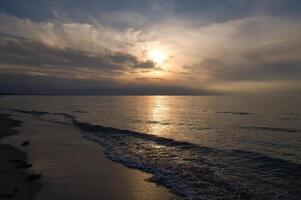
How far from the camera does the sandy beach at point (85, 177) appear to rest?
1112 centimetres

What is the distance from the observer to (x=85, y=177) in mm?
13477

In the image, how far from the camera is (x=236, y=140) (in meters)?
25.4

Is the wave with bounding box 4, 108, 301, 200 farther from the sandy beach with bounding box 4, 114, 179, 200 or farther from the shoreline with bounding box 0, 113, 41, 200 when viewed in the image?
the shoreline with bounding box 0, 113, 41, 200

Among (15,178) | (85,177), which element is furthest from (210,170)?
(15,178)

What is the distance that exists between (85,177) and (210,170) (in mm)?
6600

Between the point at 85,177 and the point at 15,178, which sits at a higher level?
the point at 15,178

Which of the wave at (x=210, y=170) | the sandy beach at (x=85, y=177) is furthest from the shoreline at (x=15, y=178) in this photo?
the wave at (x=210, y=170)

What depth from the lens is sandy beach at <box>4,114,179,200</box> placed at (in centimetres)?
1112

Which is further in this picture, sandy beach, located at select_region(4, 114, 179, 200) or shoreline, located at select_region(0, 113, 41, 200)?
sandy beach, located at select_region(4, 114, 179, 200)

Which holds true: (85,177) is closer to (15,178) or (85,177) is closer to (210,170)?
(15,178)

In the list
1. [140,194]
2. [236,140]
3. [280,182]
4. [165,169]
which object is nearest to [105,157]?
[165,169]

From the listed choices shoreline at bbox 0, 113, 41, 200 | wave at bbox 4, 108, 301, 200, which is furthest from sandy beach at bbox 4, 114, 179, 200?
wave at bbox 4, 108, 301, 200

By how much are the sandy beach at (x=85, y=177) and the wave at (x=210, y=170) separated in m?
0.91

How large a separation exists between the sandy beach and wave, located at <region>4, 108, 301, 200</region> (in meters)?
0.91
